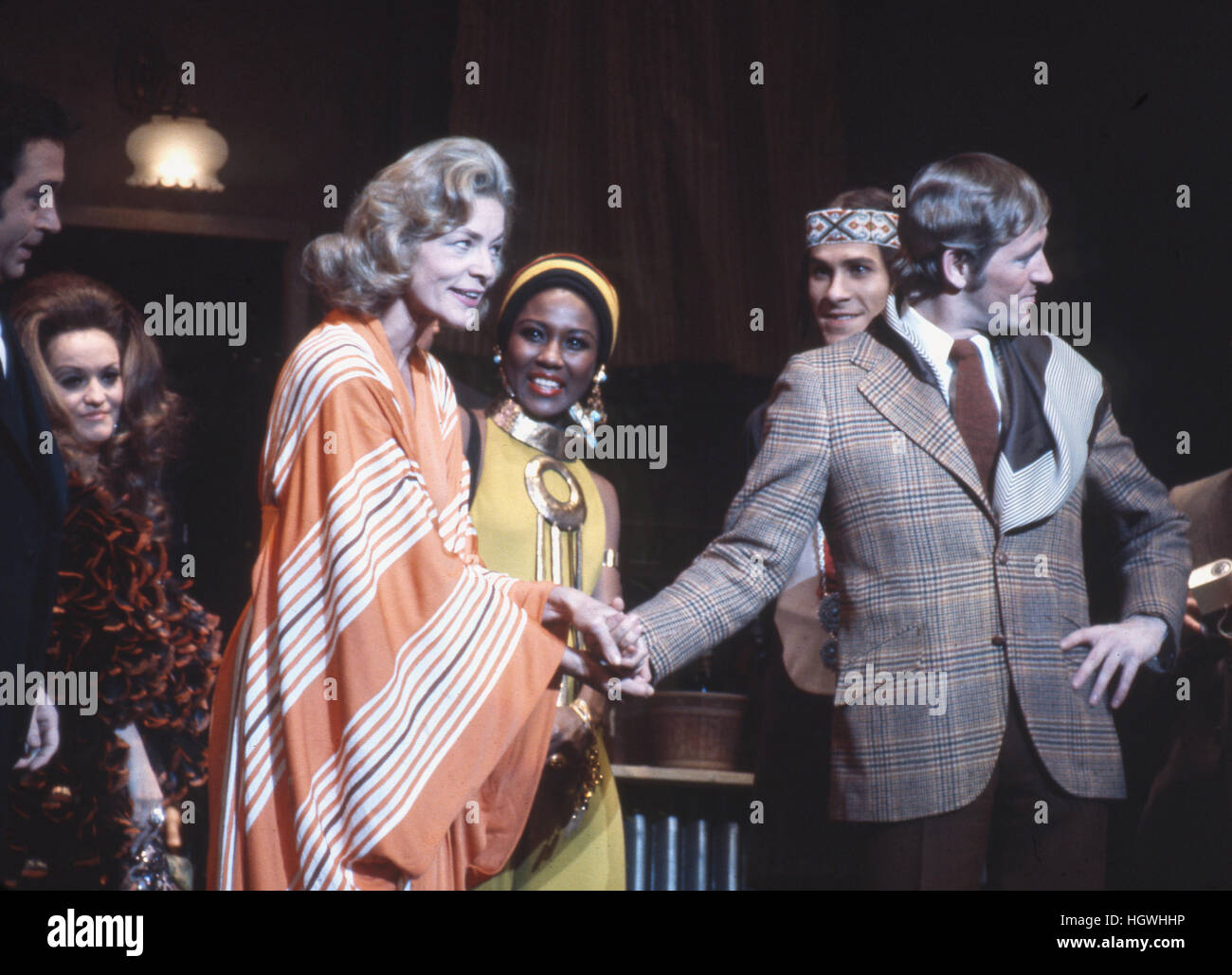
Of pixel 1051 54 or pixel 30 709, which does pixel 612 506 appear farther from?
pixel 1051 54

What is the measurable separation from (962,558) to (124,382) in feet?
4.90

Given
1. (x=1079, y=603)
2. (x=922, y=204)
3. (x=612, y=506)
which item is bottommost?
(x=1079, y=603)

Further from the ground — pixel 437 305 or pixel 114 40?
pixel 114 40

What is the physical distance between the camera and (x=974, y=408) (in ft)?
7.27

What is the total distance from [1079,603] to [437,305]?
1.12 meters

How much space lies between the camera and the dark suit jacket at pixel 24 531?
207cm

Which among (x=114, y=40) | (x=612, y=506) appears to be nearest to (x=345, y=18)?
(x=114, y=40)

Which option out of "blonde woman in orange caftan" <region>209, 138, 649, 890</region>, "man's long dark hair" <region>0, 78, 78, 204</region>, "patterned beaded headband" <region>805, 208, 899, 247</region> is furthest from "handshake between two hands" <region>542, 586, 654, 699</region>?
"man's long dark hair" <region>0, 78, 78, 204</region>

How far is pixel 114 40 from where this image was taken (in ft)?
8.98

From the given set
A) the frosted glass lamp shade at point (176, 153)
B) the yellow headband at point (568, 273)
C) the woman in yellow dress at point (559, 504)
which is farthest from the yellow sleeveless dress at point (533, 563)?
the frosted glass lamp shade at point (176, 153)

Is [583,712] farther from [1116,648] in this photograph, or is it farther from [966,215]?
[966,215]

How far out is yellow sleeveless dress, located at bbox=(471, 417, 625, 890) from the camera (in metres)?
2.41

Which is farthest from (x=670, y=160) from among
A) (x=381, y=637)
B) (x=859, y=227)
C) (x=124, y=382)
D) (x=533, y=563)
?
(x=381, y=637)

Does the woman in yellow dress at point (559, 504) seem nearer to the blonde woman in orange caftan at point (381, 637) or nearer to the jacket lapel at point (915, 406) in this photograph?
the blonde woman in orange caftan at point (381, 637)
